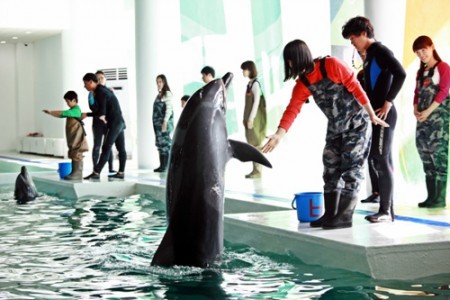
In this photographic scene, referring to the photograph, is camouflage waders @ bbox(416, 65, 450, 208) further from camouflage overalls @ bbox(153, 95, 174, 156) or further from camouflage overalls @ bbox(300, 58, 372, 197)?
camouflage overalls @ bbox(153, 95, 174, 156)

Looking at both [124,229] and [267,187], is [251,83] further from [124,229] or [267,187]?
[124,229]

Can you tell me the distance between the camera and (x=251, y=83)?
12562 millimetres

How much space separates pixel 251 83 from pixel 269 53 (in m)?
1.33

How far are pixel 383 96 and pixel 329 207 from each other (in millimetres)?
1174

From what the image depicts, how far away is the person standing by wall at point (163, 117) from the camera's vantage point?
13883mm

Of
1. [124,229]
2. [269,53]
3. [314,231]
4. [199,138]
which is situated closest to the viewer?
[199,138]

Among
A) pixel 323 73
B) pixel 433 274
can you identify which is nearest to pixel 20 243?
pixel 323 73

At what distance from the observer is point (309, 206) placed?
6988 millimetres

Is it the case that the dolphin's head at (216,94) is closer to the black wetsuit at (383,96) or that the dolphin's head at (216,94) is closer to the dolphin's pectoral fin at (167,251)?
the dolphin's pectoral fin at (167,251)

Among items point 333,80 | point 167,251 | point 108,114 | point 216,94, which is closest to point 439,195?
point 333,80

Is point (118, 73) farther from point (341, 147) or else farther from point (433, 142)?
point (341, 147)

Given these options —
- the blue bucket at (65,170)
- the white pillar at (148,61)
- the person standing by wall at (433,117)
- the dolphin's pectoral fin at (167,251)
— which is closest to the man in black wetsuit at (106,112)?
the blue bucket at (65,170)

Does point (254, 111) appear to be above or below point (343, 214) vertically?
above

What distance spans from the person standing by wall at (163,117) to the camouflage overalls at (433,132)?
622cm
